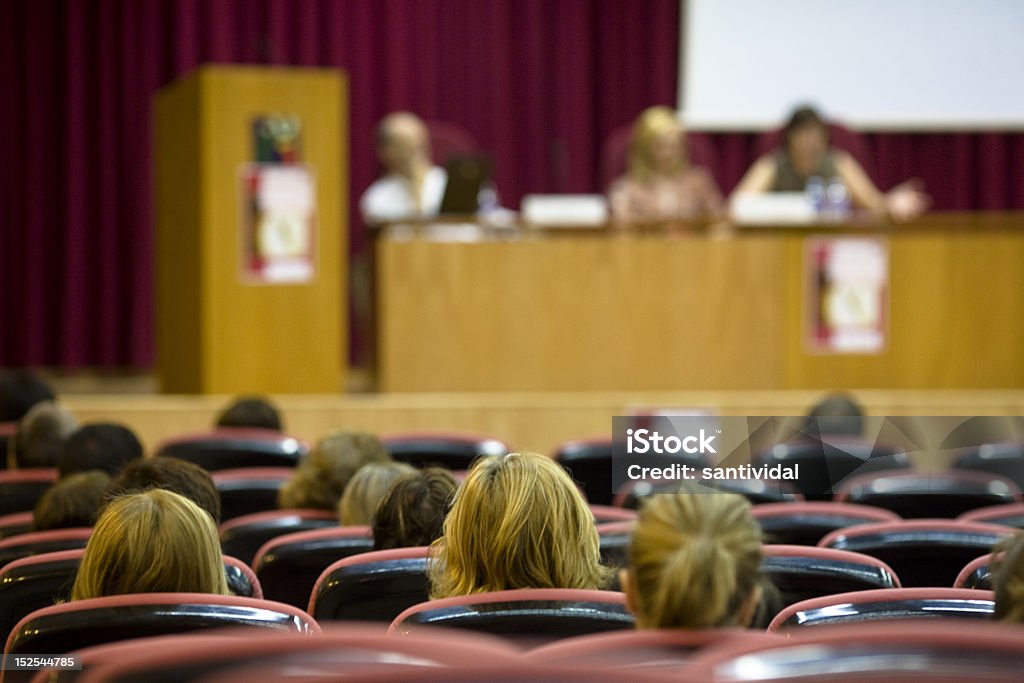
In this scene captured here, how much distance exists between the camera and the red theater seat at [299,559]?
2449 mm

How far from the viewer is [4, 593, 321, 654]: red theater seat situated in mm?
1733

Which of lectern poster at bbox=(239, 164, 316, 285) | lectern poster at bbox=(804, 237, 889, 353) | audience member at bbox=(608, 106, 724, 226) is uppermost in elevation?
audience member at bbox=(608, 106, 724, 226)

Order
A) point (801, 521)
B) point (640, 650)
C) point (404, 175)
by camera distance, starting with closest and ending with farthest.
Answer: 1. point (640, 650)
2. point (801, 521)
3. point (404, 175)

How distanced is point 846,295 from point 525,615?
4.86 m

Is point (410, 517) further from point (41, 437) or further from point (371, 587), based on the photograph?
point (41, 437)

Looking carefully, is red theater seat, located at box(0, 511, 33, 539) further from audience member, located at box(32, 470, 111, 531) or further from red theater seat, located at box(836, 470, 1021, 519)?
red theater seat, located at box(836, 470, 1021, 519)

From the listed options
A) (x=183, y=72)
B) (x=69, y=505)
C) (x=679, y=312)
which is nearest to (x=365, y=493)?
(x=69, y=505)

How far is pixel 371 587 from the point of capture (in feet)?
7.02

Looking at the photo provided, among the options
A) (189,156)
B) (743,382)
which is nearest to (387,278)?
(189,156)

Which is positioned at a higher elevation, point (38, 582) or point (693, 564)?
point (693, 564)

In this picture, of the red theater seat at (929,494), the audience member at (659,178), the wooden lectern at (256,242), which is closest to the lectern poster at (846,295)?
the audience member at (659,178)

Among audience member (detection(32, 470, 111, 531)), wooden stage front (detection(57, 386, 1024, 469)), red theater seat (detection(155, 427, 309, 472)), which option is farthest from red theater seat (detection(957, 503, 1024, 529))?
wooden stage front (detection(57, 386, 1024, 469))

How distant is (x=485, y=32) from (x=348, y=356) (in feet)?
7.36

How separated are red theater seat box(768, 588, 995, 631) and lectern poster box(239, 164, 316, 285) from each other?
14.5ft
